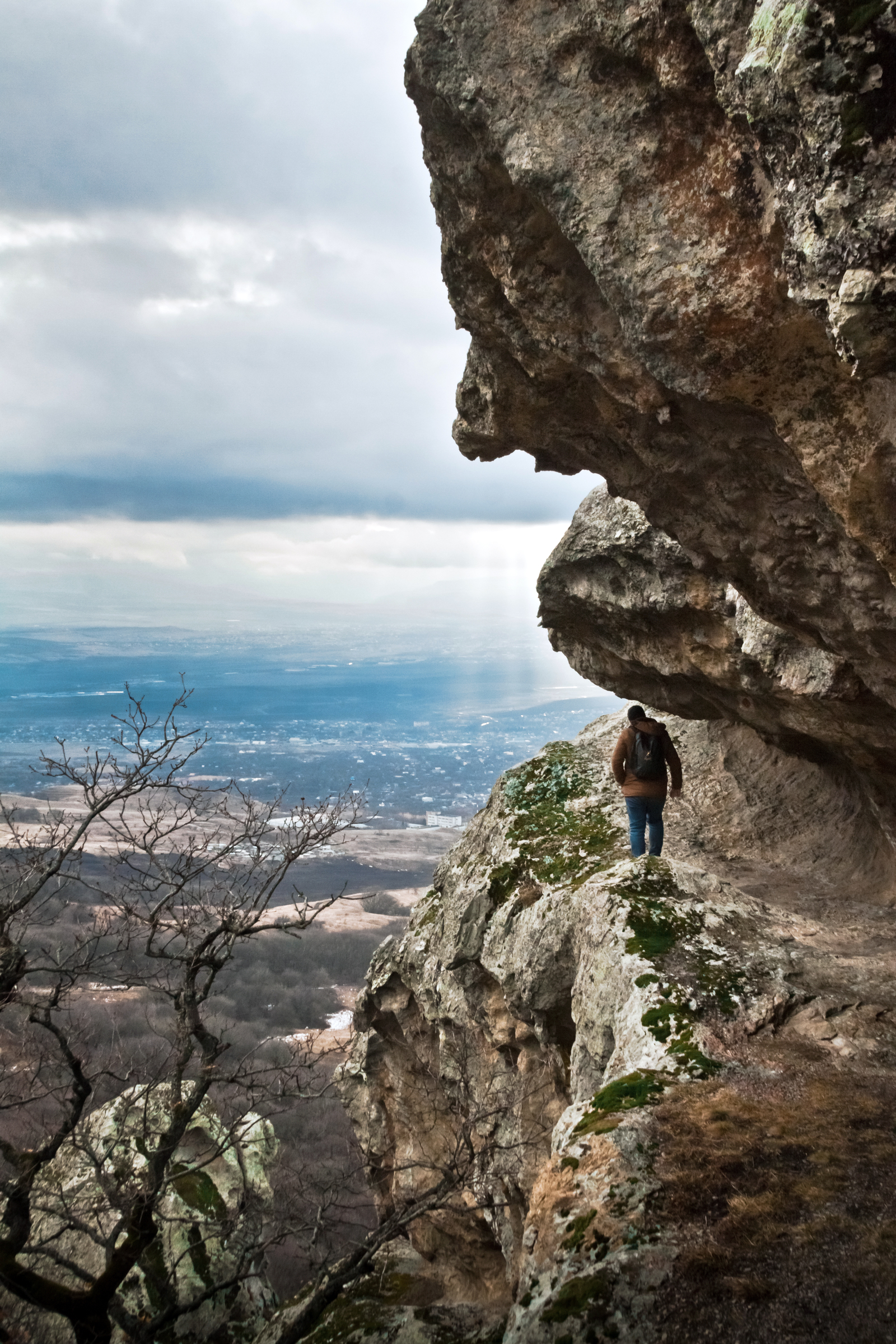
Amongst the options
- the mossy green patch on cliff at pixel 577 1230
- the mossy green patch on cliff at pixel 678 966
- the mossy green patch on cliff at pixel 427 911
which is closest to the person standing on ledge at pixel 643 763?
the mossy green patch on cliff at pixel 678 966

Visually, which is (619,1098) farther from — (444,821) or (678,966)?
(444,821)

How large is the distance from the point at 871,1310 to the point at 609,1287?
5.68 feet

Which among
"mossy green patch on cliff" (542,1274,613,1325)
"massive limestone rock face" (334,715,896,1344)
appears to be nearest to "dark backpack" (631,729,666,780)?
"massive limestone rock face" (334,715,896,1344)

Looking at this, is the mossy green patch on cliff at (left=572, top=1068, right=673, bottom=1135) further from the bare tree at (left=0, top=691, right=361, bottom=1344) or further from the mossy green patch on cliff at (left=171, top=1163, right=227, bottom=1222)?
the mossy green patch on cliff at (left=171, top=1163, right=227, bottom=1222)

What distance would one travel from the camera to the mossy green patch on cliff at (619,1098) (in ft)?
25.1

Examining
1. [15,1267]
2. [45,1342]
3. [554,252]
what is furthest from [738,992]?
[45,1342]

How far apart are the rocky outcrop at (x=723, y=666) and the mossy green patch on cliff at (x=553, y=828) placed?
119 inches

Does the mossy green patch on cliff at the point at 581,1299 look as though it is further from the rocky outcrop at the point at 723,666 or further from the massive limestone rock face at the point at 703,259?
the rocky outcrop at the point at 723,666

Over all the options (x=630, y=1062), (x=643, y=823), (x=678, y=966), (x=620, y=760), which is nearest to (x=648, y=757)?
(x=620, y=760)

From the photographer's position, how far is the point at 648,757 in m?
13.5

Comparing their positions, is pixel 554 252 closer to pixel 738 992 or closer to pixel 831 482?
pixel 831 482

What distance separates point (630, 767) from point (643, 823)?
1.25m

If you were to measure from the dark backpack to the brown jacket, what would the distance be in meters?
0.05

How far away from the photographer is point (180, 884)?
14016 millimetres
